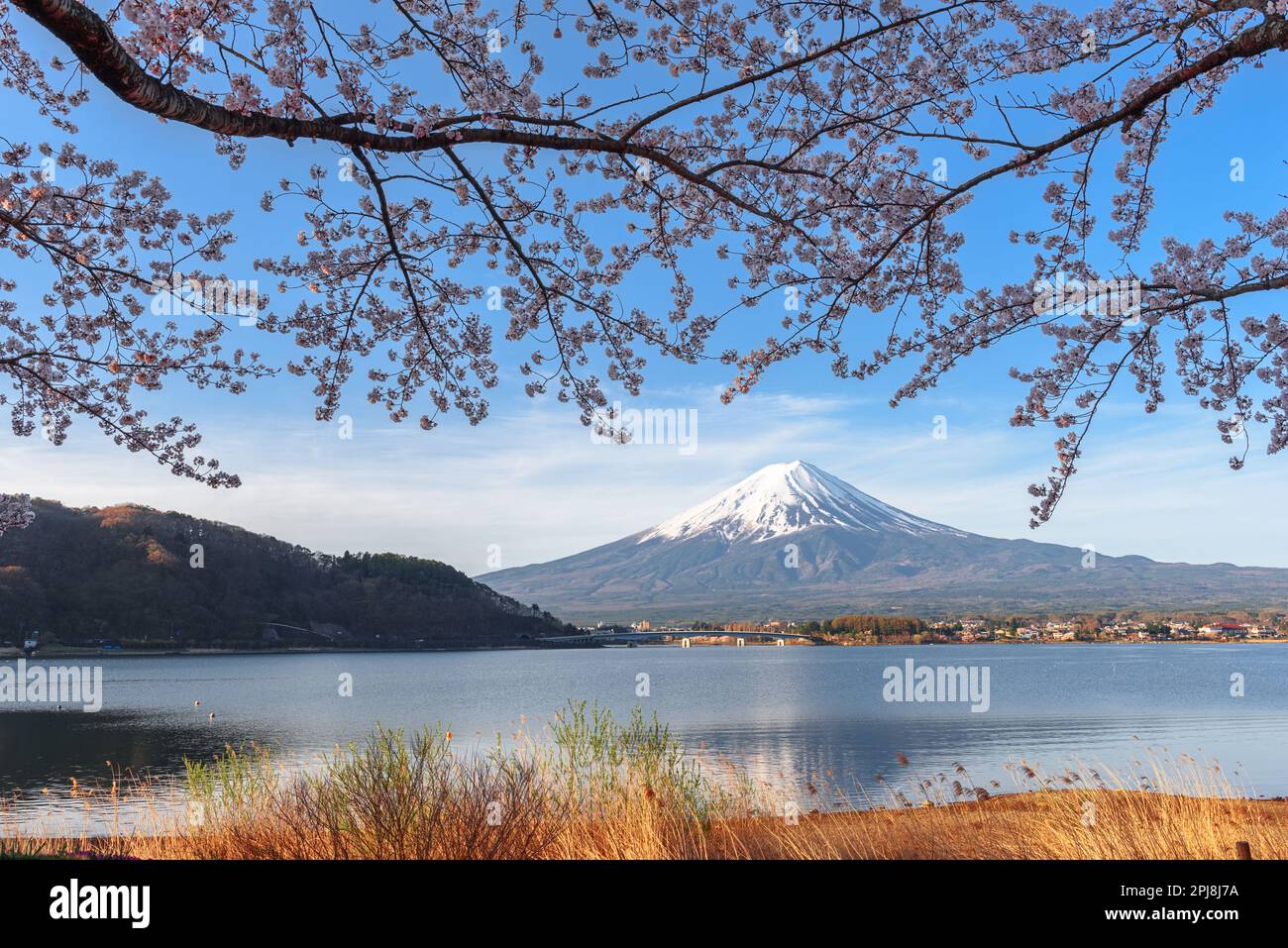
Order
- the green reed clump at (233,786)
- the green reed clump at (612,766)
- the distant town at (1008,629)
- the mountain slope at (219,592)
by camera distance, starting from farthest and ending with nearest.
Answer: the distant town at (1008,629) < the mountain slope at (219,592) < the green reed clump at (233,786) < the green reed clump at (612,766)

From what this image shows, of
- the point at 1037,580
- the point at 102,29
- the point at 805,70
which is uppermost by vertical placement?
the point at 805,70

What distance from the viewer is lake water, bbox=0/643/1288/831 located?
1809 centimetres

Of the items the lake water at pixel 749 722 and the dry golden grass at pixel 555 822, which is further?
the lake water at pixel 749 722

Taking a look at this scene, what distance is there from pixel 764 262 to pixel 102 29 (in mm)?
3957

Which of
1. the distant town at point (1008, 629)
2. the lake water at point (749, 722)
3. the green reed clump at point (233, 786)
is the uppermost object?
the green reed clump at point (233, 786)

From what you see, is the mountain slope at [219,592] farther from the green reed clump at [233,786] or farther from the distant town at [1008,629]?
the green reed clump at [233,786]

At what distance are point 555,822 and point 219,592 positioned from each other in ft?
272

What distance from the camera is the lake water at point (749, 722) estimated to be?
18094mm

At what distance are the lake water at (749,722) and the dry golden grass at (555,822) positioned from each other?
5.03 feet

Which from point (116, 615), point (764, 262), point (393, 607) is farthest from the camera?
point (393, 607)

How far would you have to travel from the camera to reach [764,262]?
6035mm

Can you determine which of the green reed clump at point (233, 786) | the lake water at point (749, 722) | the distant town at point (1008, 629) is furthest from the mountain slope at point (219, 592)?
the green reed clump at point (233, 786)
